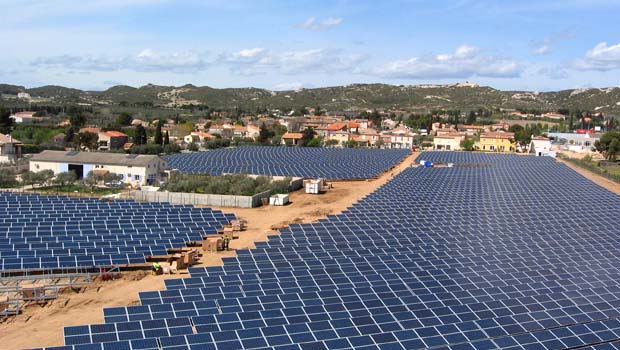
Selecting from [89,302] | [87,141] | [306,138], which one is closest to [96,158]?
[87,141]

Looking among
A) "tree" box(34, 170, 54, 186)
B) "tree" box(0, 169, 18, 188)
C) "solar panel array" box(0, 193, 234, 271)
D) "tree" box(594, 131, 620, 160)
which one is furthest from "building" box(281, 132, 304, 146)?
"solar panel array" box(0, 193, 234, 271)

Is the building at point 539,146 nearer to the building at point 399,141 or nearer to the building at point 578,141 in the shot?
the building at point 578,141

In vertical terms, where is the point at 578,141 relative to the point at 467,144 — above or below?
above

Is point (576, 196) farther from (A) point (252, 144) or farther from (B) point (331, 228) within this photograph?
(A) point (252, 144)

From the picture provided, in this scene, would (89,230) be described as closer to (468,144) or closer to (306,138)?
(306,138)

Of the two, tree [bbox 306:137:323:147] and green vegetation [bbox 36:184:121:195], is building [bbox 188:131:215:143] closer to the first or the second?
tree [bbox 306:137:323:147]

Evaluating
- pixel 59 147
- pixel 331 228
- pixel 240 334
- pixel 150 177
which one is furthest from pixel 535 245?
pixel 59 147

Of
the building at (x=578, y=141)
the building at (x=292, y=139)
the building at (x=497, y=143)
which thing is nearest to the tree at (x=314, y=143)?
the building at (x=292, y=139)
